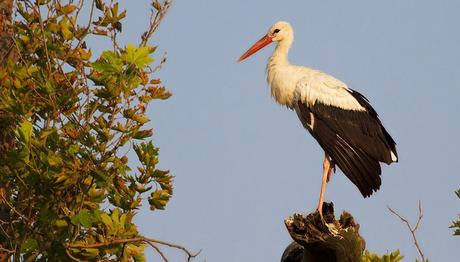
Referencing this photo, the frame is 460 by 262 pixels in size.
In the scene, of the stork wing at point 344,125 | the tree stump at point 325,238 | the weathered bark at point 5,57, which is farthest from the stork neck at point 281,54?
the tree stump at point 325,238

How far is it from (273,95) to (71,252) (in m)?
4.92

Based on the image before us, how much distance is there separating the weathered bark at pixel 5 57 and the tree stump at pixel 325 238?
2.13m

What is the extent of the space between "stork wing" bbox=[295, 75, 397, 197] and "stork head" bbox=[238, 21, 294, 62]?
1084 mm

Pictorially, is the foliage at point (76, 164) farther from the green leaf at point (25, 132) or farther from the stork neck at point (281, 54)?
the stork neck at point (281, 54)

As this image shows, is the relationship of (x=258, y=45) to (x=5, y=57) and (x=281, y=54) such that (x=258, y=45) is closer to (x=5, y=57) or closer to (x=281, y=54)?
(x=281, y=54)

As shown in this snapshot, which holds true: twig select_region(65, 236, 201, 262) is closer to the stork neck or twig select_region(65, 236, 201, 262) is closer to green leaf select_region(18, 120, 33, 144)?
green leaf select_region(18, 120, 33, 144)

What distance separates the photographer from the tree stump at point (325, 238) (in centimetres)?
551

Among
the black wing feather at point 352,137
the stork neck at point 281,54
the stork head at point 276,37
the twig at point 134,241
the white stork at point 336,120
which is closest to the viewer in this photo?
the twig at point 134,241

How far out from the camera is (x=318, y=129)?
929 centimetres

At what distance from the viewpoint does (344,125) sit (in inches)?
369

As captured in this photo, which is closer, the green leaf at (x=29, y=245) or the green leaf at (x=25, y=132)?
the green leaf at (x=25, y=132)

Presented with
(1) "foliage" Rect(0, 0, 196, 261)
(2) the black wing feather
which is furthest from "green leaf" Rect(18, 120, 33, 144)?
(2) the black wing feather

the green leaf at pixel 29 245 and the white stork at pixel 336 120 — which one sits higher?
the white stork at pixel 336 120

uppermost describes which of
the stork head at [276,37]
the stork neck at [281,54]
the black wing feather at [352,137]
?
the stork head at [276,37]
